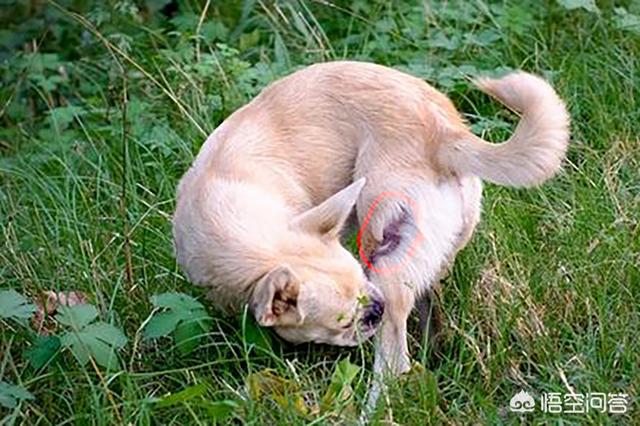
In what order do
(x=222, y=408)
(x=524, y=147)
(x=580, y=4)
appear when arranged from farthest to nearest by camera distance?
(x=580, y=4) < (x=524, y=147) < (x=222, y=408)

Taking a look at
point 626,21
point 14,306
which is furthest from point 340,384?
point 626,21

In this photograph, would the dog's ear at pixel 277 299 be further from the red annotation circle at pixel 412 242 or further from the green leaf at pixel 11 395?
the green leaf at pixel 11 395

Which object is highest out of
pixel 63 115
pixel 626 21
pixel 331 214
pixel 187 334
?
pixel 331 214

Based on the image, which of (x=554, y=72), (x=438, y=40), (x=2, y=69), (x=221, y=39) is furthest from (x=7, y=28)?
(x=554, y=72)

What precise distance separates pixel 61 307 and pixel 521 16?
9.70 ft

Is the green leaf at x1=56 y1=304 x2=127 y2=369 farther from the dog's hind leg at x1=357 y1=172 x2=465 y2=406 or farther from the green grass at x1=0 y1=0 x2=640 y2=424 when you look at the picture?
the dog's hind leg at x1=357 y1=172 x2=465 y2=406

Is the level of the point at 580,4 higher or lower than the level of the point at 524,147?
lower

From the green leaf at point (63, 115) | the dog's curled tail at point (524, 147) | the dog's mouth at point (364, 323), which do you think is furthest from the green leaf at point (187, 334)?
the green leaf at point (63, 115)

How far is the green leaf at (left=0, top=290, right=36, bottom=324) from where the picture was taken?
4754 mm

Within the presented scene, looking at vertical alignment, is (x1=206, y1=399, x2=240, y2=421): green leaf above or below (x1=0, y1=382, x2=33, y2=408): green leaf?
below

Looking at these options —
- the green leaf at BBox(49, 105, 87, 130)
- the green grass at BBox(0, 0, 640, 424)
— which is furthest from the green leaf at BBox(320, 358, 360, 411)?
the green leaf at BBox(49, 105, 87, 130)

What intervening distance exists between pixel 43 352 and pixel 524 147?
66.4 inches

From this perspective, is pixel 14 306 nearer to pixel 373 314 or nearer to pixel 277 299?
pixel 277 299

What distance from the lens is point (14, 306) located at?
4777 millimetres
